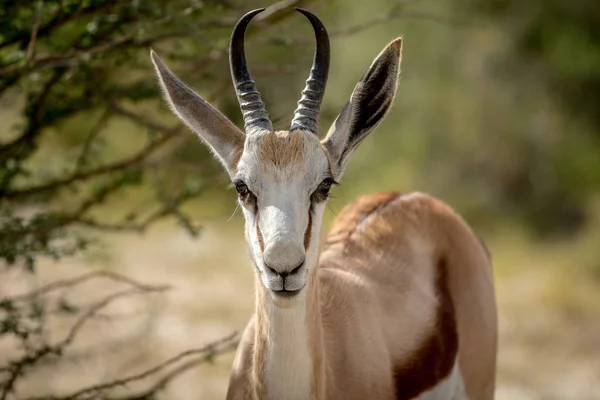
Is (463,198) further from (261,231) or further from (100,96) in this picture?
(261,231)

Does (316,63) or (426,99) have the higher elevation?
(316,63)

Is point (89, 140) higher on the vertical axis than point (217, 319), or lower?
higher

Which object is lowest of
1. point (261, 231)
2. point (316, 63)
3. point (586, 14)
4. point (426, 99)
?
point (426, 99)

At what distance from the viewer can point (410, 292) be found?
701cm

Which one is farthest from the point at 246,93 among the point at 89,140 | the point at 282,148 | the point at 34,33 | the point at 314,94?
the point at 89,140

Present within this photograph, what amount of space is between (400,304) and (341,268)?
468mm

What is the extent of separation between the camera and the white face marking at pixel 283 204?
509 cm

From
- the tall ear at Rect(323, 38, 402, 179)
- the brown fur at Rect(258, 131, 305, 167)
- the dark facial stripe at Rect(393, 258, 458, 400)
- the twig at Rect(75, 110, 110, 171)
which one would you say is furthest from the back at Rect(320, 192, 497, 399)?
the twig at Rect(75, 110, 110, 171)

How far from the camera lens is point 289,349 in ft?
18.3

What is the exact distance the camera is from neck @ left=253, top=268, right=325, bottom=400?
5547 mm

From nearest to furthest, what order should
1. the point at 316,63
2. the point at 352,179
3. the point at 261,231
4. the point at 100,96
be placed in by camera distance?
1. the point at 261,231
2. the point at 316,63
3. the point at 100,96
4. the point at 352,179

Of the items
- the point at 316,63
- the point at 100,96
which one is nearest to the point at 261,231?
the point at 316,63

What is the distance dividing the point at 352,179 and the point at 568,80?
150 inches

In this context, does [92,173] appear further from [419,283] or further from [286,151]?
[286,151]
